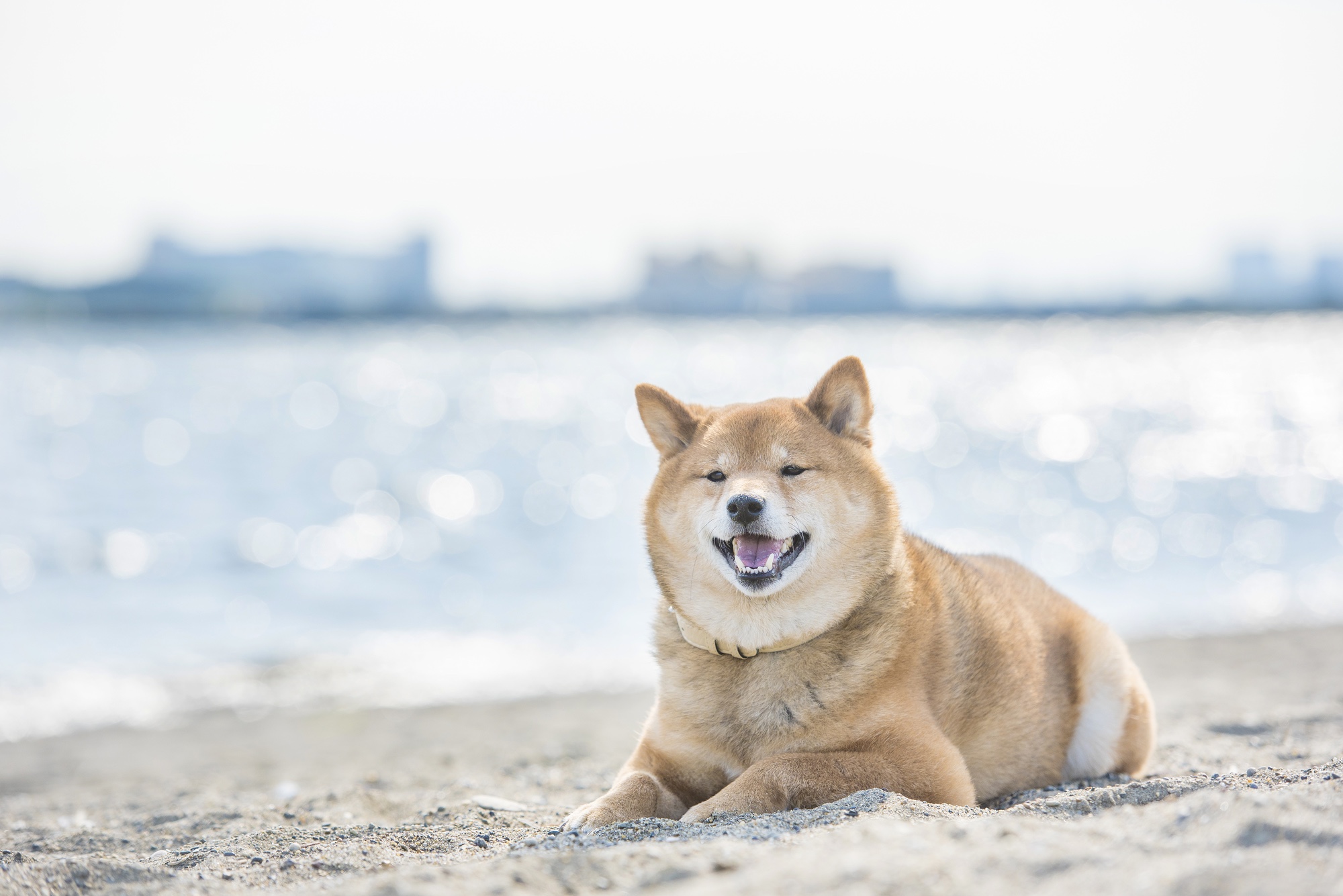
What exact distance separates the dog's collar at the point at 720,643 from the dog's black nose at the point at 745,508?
0.47 metres

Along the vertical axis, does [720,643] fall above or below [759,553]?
below

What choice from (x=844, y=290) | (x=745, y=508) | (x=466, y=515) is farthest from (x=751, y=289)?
(x=745, y=508)

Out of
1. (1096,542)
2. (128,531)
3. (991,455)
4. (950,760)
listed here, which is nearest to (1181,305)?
(991,455)

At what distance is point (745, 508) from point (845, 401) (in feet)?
2.33

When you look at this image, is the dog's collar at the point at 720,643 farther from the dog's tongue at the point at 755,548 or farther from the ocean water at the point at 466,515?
the ocean water at the point at 466,515

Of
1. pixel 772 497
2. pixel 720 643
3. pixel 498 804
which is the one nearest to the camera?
pixel 772 497

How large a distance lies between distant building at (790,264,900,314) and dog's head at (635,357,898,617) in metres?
90.7

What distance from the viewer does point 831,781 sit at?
3498 millimetres

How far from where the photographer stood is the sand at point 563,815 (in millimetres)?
2506

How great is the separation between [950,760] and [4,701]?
7144 mm

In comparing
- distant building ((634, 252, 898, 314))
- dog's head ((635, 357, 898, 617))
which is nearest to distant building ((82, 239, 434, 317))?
distant building ((634, 252, 898, 314))

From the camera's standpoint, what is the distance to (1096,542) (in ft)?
45.0

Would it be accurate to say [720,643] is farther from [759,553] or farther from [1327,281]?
[1327,281]

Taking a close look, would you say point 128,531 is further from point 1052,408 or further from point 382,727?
point 1052,408
